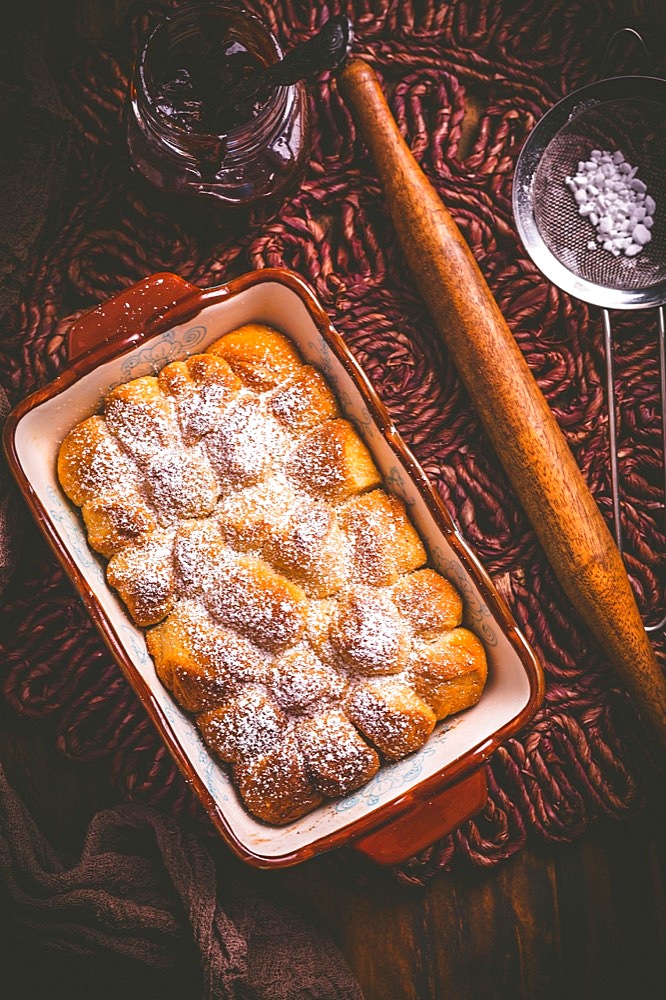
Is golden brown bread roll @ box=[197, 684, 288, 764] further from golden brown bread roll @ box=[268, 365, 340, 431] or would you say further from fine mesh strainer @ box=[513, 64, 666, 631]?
fine mesh strainer @ box=[513, 64, 666, 631]

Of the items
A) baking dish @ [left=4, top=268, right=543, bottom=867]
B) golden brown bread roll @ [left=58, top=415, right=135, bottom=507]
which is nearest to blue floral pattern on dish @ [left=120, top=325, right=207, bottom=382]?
baking dish @ [left=4, top=268, right=543, bottom=867]

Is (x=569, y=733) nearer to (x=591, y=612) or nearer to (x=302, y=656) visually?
(x=591, y=612)

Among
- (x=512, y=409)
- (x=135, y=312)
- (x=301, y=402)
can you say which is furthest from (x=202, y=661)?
(x=512, y=409)

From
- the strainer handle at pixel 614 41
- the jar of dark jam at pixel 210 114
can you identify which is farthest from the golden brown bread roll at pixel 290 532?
the strainer handle at pixel 614 41

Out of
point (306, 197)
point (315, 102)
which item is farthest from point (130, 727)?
point (315, 102)

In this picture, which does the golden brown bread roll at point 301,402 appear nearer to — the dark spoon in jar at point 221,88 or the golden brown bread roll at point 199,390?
the golden brown bread roll at point 199,390

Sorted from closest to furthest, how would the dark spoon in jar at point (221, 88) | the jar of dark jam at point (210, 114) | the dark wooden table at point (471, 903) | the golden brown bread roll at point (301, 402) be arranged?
the dark spoon in jar at point (221, 88)
the jar of dark jam at point (210, 114)
the golden brown bread roll at point (301, 402)
the dark wooden table at point (471, 903)

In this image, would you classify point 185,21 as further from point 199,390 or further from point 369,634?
point 369,634
